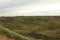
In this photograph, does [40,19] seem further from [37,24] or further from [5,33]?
[5,33]

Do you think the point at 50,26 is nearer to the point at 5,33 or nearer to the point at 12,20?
the point at 12,20

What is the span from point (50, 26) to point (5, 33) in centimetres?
1256

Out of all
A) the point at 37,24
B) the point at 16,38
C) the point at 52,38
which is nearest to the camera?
the point at 16,38

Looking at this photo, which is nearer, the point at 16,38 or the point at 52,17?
the point at 16,38

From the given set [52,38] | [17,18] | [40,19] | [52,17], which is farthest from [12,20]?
[52,38]

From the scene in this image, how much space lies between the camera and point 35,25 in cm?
3569

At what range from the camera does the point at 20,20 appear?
3819cm

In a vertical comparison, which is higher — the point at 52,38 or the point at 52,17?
the point at 52,17

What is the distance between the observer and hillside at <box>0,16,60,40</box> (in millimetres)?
30031

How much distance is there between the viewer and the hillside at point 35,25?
30031 millimetres

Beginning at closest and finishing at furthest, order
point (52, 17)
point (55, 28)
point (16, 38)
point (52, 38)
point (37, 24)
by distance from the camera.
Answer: point (16, 38)
point (52, 38)
point (55, 28)
point (37, 24)
point (52, 17)

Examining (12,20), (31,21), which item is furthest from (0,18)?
(31,21)

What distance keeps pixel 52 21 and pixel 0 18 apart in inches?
457

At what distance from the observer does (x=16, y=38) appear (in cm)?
2377
